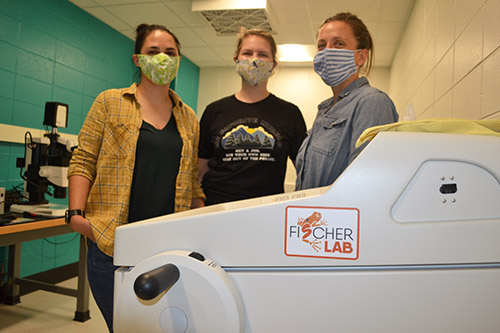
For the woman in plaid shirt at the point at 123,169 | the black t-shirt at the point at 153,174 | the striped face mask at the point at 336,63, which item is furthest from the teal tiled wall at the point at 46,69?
the striped face mask at the point at 336,63

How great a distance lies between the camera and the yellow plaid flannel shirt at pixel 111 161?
44.9 inches

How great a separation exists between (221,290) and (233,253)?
0.18 feet

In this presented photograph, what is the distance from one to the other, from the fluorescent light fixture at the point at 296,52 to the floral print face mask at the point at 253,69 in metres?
3.18

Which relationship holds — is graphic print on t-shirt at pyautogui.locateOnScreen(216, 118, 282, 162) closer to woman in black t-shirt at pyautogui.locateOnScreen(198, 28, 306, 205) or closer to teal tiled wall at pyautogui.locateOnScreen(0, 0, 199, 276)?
woman in black t-shirt at pyautogui.locateOnScreen(198, 28, 306, 205)

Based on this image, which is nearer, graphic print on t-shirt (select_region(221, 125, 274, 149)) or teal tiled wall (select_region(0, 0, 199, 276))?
graphic print on t-shirt (select_region(221, 125, 274, 149))

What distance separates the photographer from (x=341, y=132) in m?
0.95

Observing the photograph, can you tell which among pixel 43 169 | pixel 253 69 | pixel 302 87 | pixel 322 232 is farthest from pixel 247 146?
pixel 302 87

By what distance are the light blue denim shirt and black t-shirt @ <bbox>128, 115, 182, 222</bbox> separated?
49cm

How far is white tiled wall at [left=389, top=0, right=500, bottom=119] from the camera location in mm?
1126

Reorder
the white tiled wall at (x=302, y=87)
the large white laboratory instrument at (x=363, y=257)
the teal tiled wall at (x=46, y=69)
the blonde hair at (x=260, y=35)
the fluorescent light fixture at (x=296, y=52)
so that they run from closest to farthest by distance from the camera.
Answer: the large white laboratory instrument at (x=363, y=257)
the blonde hair at (x=260, y=35)
the teal tiled wall at (x=46, y=69)
the fluorescent light fixture at (x=296, y=52)
the white tiled wall at (x=302, y=87)

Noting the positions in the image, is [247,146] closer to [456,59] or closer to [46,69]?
[456,59]

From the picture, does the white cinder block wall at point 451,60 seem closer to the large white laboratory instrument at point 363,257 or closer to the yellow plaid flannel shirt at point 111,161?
the large white laboratory instrument at point 363,257

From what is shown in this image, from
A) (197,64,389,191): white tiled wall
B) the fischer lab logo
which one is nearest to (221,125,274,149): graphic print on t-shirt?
the fischer lab logo

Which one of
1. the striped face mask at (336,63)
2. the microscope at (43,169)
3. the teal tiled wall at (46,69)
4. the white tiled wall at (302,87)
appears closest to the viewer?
the striped face mask at (336,63)
